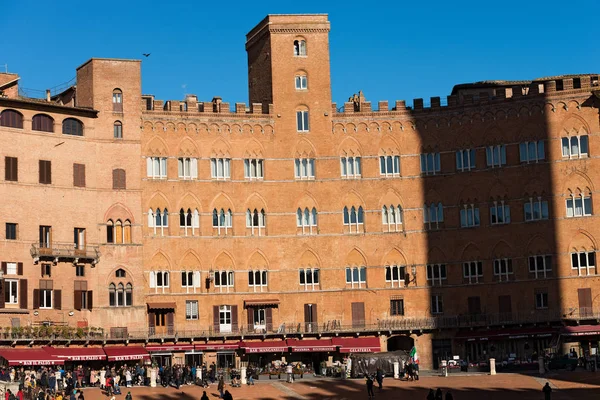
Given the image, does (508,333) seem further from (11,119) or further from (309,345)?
(11,119)

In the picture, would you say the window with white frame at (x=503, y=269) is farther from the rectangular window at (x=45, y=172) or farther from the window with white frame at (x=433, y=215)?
the rectangular window at (x=45, y=172)

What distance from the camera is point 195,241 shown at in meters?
98.2

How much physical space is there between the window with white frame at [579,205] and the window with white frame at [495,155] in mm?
6243

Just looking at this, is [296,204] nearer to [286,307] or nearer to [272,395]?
[286,307]

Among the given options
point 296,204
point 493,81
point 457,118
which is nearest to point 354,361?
point 296,204

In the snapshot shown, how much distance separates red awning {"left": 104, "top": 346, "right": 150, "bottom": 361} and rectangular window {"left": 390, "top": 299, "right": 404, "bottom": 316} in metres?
20.3

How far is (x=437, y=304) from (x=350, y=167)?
522 inches

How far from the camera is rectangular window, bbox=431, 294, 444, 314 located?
9994cm

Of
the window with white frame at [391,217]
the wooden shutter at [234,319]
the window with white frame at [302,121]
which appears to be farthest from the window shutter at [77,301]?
the window with white frame at [391,217]

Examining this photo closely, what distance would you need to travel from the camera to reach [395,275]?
101m

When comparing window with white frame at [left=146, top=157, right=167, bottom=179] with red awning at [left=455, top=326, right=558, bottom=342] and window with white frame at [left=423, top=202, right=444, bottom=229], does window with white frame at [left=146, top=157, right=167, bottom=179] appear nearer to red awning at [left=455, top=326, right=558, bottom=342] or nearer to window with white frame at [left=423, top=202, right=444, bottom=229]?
window with white frame at [left=423, top=202, right=444, bottom=229]

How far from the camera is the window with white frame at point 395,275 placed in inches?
3954

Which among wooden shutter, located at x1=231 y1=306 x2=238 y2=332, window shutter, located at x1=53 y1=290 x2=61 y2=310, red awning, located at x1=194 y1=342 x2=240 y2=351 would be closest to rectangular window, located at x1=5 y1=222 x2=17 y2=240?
window shutter, located at x1=53 y1=290 x2=61 y2=310

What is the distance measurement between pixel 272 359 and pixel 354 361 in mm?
10655
